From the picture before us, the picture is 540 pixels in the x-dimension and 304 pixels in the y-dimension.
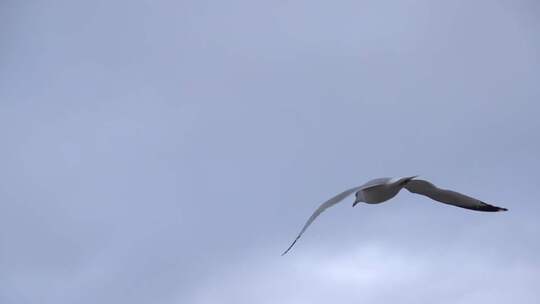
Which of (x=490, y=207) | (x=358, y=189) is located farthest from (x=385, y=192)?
(x=490, y=207)

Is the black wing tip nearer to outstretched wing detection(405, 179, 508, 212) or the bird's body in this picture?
outstretched wing detection(405, 179, 508, 212)

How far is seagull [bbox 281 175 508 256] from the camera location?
2405 cm

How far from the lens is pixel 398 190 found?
24.7 metres

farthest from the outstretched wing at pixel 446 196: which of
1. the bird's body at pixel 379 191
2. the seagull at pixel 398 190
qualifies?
the bird's body at pixel 379 191

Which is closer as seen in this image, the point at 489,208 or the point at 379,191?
the point at 379,191

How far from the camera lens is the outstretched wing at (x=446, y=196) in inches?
985

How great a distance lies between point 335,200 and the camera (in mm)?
24094

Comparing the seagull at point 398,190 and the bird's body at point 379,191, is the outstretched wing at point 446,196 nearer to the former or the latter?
the seagull at point 398,190

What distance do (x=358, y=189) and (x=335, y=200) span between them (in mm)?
611

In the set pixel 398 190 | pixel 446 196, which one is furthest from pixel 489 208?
pixel 398 190

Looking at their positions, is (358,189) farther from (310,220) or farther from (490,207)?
(490,207)

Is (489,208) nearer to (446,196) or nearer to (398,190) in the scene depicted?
(446,196)

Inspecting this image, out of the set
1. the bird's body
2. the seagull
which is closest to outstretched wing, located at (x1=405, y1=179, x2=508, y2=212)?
the seagull

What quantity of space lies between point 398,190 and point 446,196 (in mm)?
1380
